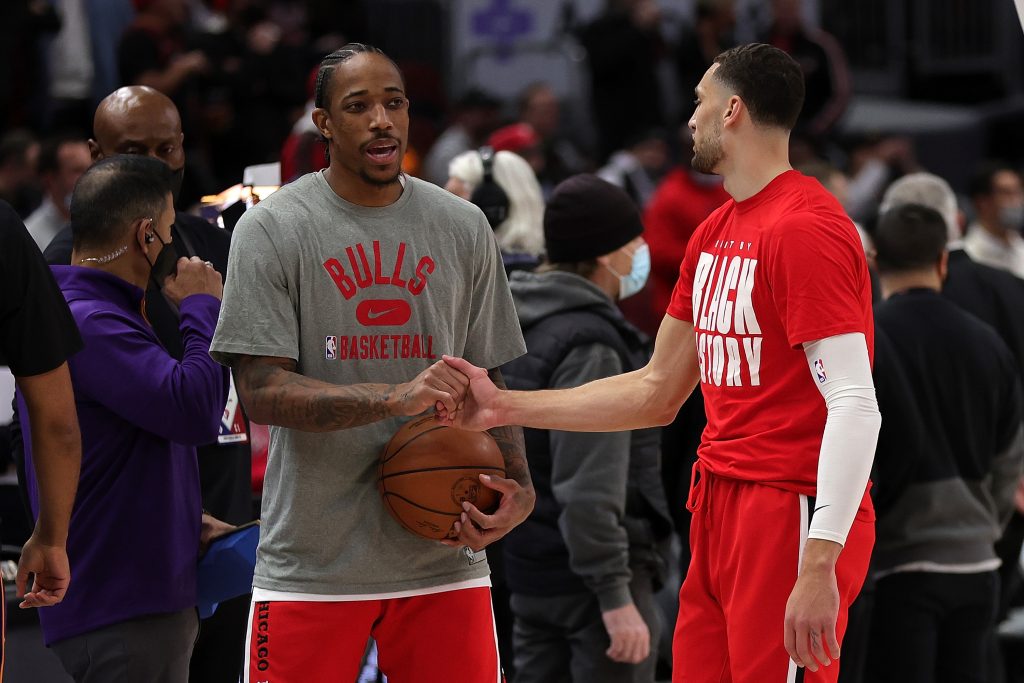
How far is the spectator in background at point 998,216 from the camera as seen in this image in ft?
28.9

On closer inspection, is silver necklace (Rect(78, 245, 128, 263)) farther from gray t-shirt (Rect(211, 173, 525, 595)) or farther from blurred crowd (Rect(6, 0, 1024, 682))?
blurred crowd (Rect(6, 0, 1024, 682))

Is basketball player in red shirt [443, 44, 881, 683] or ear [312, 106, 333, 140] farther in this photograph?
ear [312, 106, 333, 140]

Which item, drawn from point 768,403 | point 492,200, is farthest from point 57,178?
point 768,403

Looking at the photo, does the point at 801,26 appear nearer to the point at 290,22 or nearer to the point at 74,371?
the point at 290,22

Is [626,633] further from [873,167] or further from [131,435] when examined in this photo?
[873,167]

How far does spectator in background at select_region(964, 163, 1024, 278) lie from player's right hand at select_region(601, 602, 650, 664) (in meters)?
4.99

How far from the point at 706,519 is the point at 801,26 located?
972cm

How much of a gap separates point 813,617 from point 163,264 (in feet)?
6.97

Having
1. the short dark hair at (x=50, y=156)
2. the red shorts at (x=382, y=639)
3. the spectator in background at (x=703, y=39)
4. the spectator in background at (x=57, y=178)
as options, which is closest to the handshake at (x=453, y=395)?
Result: the red shorts at (x=382, y=639)

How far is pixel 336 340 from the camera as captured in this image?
354 centimetres

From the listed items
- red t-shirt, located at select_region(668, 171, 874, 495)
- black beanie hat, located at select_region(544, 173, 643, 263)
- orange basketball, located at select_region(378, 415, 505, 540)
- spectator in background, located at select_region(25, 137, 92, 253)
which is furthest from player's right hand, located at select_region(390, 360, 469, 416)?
spectator in background, located at select_region(25, 137, 92, 253)

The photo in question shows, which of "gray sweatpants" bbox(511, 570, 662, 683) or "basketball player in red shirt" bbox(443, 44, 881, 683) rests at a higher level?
"basketball player in red shirt" bbox(443, 44, 881, 683)

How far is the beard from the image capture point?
12.5ft

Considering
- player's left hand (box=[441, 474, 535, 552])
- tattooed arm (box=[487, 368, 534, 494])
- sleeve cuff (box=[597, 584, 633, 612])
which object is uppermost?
tattooed arm (box=[487, 368, 534, 494])
